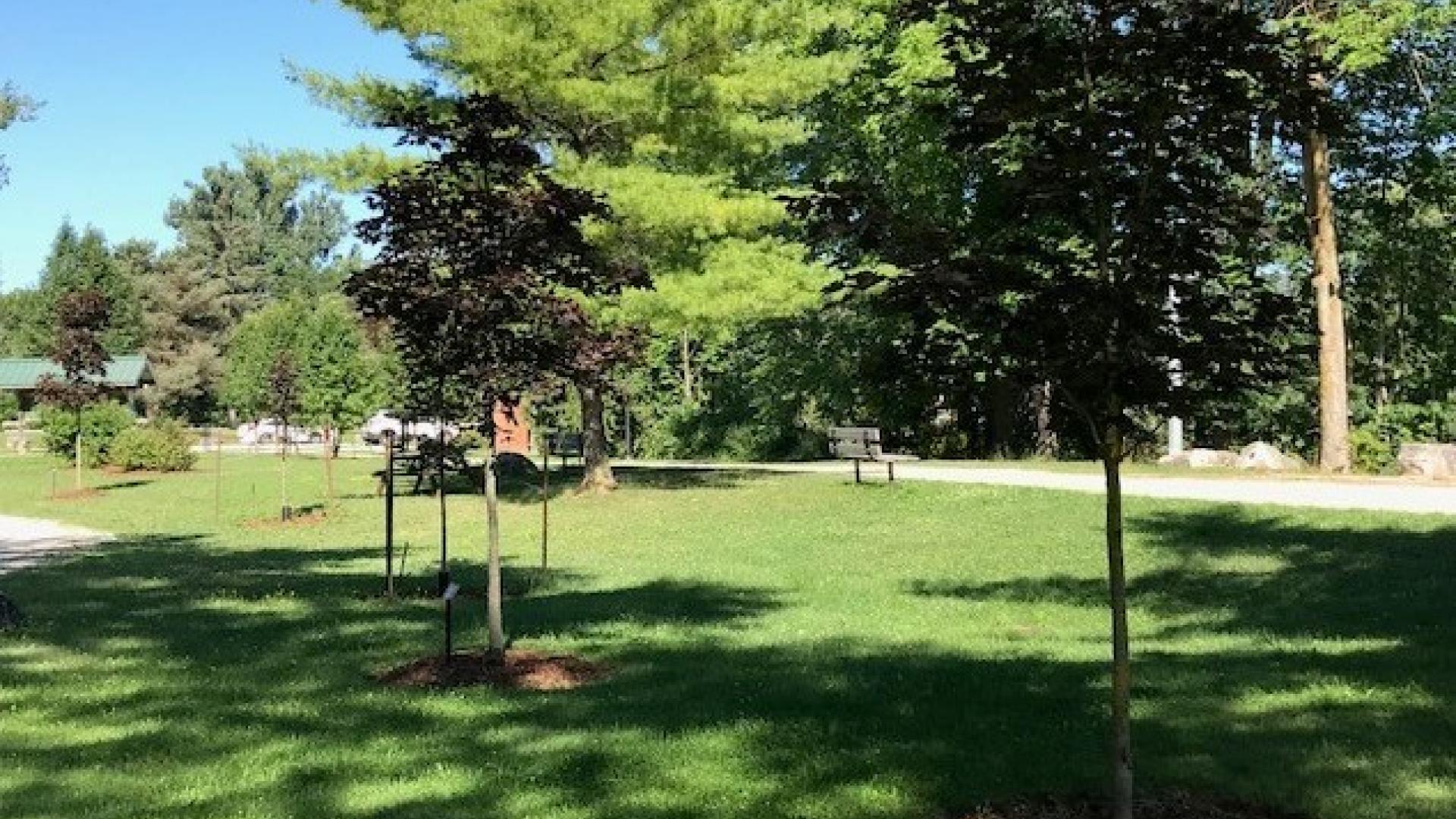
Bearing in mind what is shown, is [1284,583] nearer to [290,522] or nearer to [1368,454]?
[290,522]

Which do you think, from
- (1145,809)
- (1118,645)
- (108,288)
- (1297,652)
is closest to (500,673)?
(1145,809)

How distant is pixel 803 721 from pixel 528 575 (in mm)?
7080

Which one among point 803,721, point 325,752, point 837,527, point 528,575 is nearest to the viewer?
point 325,752

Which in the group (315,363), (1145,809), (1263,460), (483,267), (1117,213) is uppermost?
(315,363)

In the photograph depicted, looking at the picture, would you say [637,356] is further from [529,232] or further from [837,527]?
[837,527]

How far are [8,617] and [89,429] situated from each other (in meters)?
27.5

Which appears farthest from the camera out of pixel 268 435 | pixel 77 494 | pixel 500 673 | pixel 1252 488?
pixel 268 435

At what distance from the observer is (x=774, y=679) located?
6.88m

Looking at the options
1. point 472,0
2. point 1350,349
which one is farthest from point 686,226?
point 1350,349

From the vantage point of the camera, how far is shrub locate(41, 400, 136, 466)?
33.7m

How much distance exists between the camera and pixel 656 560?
13.5 m

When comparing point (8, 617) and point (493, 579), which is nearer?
point (493, 579)

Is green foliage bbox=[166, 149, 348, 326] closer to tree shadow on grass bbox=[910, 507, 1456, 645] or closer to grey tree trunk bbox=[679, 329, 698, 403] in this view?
grey tree trunk bbox=[679, 329, 698, 403]

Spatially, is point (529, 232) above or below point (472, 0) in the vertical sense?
below
